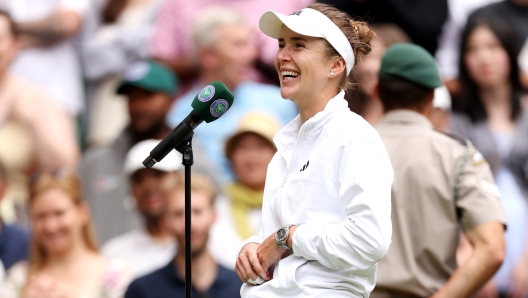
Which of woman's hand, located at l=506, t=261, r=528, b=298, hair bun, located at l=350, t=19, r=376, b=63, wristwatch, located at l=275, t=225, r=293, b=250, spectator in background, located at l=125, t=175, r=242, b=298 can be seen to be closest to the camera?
wristwatch, located at l=275, t=225, r=293, b=250

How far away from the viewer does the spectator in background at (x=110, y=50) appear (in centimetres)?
664

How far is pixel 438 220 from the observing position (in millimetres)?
3934

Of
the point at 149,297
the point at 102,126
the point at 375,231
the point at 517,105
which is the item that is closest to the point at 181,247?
the point at 149,297

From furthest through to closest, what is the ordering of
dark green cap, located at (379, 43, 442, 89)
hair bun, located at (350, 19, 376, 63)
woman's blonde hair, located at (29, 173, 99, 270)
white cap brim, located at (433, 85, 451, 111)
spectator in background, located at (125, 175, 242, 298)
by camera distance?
1. woman's blonde hair, located at (29, 173, 99, 270)
2. spectator in background, located at (125, 175, 242, 298)
3. white cap brim, located at (433, 85, 451, 111)
4. dark green cap, located at (379, 43, 442, 89)
5. hair bun, located at (350, 19, 376, 63)

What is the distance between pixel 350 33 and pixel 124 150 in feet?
11.8

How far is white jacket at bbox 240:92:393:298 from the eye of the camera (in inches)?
105

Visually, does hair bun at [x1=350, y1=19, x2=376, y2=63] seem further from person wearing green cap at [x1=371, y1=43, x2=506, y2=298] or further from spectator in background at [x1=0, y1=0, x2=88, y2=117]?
spectator in background at [x1=0, y1=0, x2=88, y2=117]

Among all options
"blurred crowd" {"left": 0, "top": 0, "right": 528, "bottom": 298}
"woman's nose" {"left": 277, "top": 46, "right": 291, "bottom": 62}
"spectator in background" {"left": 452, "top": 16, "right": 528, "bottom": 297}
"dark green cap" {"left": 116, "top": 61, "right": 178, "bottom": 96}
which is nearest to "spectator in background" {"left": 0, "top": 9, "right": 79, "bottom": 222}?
"blurred crowd" {"left": 0, "top": 0, "right": 528, "bottom": 298}

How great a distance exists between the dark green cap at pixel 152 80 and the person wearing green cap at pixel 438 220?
2649mm

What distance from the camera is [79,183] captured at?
6.23 metres

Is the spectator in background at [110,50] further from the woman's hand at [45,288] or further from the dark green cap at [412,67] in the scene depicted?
the dark green cap at [412,67]

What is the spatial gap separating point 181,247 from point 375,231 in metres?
2.92

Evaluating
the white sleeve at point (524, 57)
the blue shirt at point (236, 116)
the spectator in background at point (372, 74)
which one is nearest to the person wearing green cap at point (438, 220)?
the spectator in background at point (372, 74)

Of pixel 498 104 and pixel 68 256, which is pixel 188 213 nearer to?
pixel 68 256
